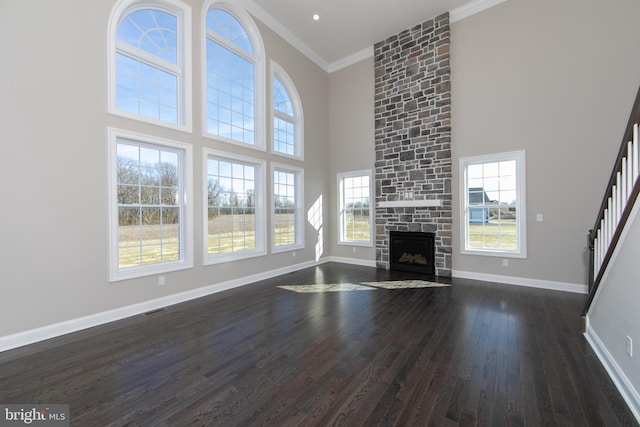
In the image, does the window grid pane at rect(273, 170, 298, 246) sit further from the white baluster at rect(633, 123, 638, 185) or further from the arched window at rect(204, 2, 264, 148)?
the white baluster at rect(633, 123, 638, 185)

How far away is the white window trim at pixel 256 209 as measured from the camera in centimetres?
436

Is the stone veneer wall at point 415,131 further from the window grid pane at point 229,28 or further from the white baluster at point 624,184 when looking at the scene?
the white baluster at point 624,184

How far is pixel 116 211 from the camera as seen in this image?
3379 millimetres

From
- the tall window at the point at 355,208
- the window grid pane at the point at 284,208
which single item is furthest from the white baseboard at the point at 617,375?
the window grid pane at the point at 284,208

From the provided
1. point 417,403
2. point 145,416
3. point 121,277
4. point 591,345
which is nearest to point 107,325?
point 121,277

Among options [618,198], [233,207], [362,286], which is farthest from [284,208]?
[618,198]

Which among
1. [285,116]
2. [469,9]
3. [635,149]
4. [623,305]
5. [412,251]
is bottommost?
[412,251]

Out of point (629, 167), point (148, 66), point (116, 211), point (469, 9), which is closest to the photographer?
point (629, 167)

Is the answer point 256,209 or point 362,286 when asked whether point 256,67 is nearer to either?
point 256,209

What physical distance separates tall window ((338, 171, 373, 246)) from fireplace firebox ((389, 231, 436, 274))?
0.66m

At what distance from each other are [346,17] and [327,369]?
618 centimetres

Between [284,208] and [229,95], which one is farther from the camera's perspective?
[284,208]

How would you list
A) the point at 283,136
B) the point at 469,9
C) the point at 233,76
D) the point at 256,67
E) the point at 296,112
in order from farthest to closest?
the point at 296,112
the point at 283,136
the point at 256,67
the point at 469,9
the point at 233,76

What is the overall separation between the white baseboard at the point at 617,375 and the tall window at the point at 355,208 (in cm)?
431
